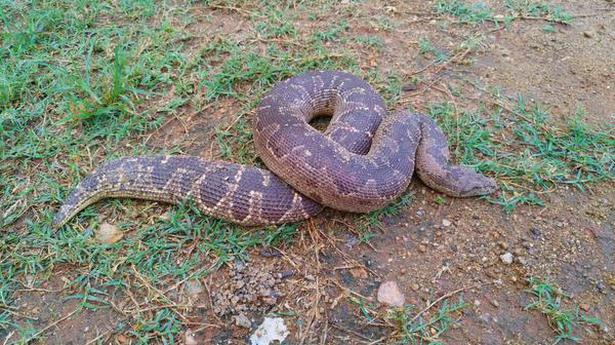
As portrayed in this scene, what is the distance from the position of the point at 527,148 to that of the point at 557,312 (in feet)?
6.12

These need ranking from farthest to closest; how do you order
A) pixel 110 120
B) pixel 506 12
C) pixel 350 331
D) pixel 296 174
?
pixel 506 12, pixel 110 120, pixel 296 174, pixel 350 331

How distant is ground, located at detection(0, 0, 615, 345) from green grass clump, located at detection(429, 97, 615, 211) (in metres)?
0.02

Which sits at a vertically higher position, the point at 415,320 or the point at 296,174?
the point at 296,174

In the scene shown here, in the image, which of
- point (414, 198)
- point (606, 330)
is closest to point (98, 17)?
point (414, 198)

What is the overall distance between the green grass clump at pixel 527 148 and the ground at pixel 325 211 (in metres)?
0.02

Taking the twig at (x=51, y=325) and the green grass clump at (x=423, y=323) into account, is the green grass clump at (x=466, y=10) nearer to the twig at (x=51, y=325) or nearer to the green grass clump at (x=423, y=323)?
the green grass clump at (x=423, y=323)

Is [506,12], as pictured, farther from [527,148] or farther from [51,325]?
[51,325]

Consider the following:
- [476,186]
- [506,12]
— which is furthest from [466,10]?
[476,186]

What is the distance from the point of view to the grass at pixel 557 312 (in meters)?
3.65

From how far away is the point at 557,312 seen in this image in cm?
371

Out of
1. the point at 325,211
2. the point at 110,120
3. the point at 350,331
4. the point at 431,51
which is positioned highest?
the point at 431,51

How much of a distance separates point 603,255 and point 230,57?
4453mm

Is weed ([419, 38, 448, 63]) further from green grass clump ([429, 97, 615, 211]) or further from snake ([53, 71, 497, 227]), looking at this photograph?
snake ([53, 71, 497, 227])

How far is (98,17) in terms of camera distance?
21.0 ft
